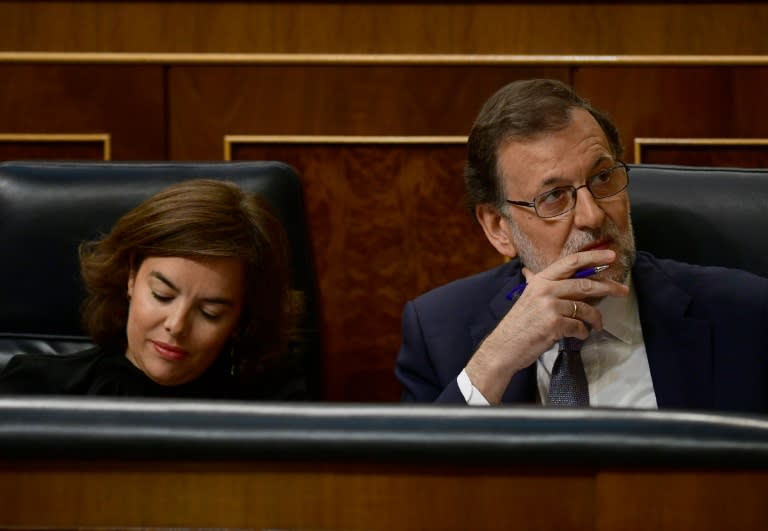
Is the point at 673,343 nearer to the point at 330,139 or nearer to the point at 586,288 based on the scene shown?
the point at 586,288

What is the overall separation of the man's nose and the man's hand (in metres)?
0.03

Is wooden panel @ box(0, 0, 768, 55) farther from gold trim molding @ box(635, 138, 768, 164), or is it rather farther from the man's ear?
the man's ear

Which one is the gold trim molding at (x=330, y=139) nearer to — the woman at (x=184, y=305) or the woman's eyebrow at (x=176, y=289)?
the woman at (x=184, y=305)

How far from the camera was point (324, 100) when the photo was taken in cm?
144

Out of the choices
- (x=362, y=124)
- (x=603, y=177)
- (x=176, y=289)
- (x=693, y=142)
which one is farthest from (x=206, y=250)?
(x=693, y=142)

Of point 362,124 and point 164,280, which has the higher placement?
point 362,124

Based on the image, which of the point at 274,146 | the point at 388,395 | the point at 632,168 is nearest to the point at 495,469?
the point at 632,168

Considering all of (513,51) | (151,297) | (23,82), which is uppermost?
(513,51)

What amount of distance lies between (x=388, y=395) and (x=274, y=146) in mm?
413

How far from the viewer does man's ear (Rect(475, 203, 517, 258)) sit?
105 centimetres

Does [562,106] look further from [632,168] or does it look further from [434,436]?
[434,436]

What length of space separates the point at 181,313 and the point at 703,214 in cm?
56

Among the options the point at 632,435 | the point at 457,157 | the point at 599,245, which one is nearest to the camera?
the point at 632,435

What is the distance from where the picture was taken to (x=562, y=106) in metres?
1.00
